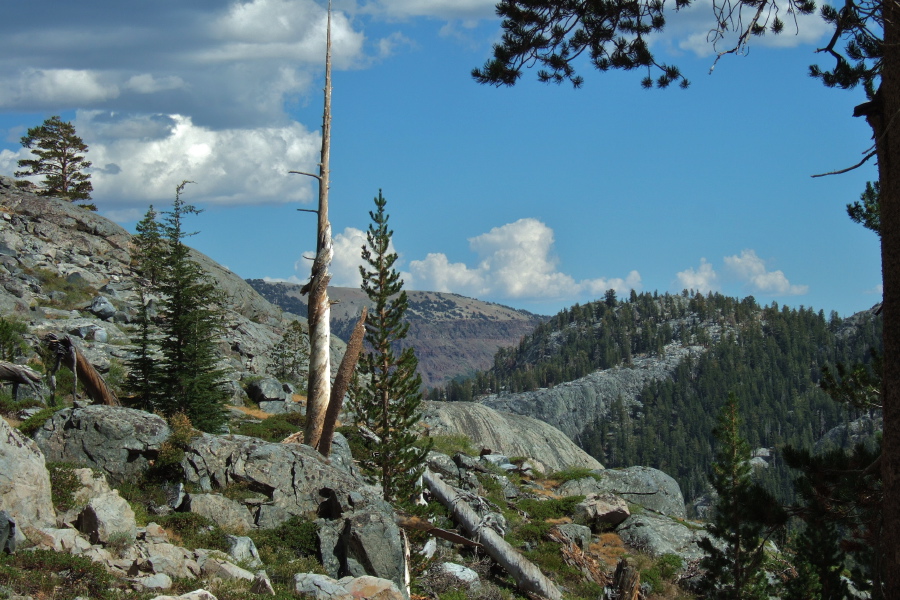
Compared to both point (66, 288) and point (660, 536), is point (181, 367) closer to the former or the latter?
point (660, 536)

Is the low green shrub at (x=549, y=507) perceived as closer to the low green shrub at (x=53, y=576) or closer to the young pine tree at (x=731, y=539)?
the young pine tree at (x=731, y=539)

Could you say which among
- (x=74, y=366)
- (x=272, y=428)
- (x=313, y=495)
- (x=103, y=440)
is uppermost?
(x=74, y=366)

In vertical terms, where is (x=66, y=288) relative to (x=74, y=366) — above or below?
above

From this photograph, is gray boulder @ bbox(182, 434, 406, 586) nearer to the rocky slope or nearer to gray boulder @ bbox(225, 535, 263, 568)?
gray boulder @ bbox(225, 535, 263, 568)

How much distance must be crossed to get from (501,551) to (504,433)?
26233 mm

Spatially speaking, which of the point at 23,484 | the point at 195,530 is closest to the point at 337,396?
the point at 195,530

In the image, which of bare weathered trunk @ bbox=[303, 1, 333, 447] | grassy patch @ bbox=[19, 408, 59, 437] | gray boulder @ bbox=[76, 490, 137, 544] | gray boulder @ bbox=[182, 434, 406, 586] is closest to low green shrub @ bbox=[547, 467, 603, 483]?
bare weathered trunk @ bbox=[303, 1, 333, 447]

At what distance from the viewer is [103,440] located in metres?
13.3

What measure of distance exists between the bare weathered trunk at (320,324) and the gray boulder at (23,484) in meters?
7.55

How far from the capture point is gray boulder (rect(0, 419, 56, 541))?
9.56 m

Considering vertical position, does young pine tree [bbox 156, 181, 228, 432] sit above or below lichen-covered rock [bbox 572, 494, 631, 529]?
above

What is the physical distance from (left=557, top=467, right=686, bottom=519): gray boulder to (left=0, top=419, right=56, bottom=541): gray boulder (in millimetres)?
20468

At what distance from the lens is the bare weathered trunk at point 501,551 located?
1566 cm

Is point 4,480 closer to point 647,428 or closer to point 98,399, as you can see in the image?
point 98,399
